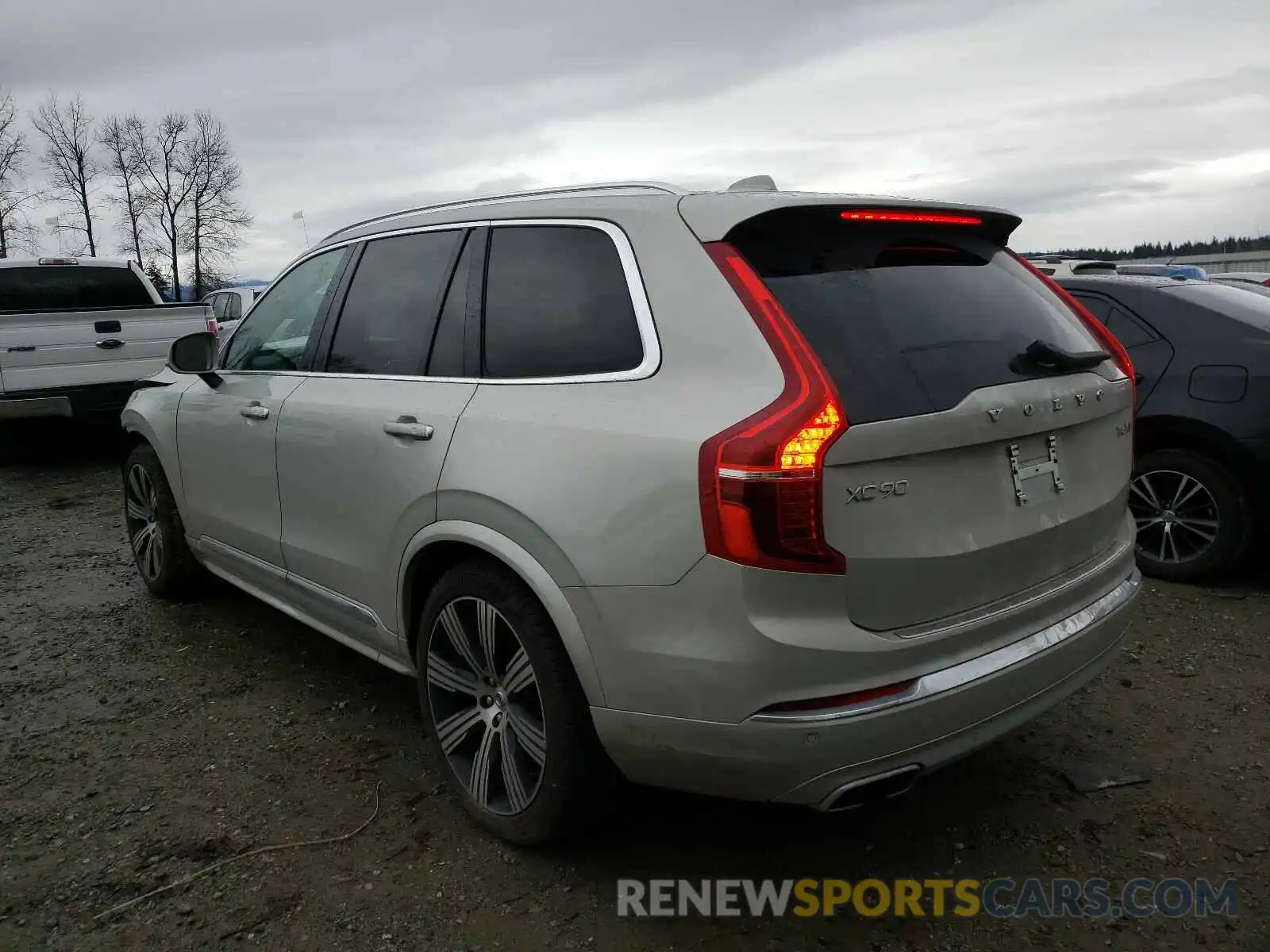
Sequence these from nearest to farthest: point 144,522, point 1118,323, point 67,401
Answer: point 144,522
point 1118,323
point 67,401

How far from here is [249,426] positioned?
3.99 metres

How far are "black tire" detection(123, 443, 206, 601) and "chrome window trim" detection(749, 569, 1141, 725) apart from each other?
12.2ft

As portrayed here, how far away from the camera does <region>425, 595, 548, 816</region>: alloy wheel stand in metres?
2.73

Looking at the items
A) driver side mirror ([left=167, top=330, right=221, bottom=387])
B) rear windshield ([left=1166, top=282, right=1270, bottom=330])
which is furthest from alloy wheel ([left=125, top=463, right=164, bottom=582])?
rear windshield ([left=1166, top=282, right=1270, bottom=330])

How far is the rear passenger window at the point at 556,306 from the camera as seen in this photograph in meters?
2.62

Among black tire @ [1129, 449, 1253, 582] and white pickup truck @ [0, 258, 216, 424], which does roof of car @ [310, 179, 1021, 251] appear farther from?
white pickup truck @ [0, 258, 216, 424]

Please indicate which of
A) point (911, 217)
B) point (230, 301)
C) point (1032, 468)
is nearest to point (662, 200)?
point (911, 217)

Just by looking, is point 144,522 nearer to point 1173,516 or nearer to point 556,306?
point 556,306

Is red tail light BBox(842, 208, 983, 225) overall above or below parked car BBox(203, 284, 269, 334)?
below

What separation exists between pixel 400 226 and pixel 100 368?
263 inches

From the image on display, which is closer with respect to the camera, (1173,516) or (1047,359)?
(1047,359)

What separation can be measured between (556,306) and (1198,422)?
3758 millimetres

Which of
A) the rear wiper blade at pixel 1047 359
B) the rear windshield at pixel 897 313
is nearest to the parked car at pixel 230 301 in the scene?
the rear windshield at pixel 897 313

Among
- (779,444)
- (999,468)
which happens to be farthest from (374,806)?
(999,468)
